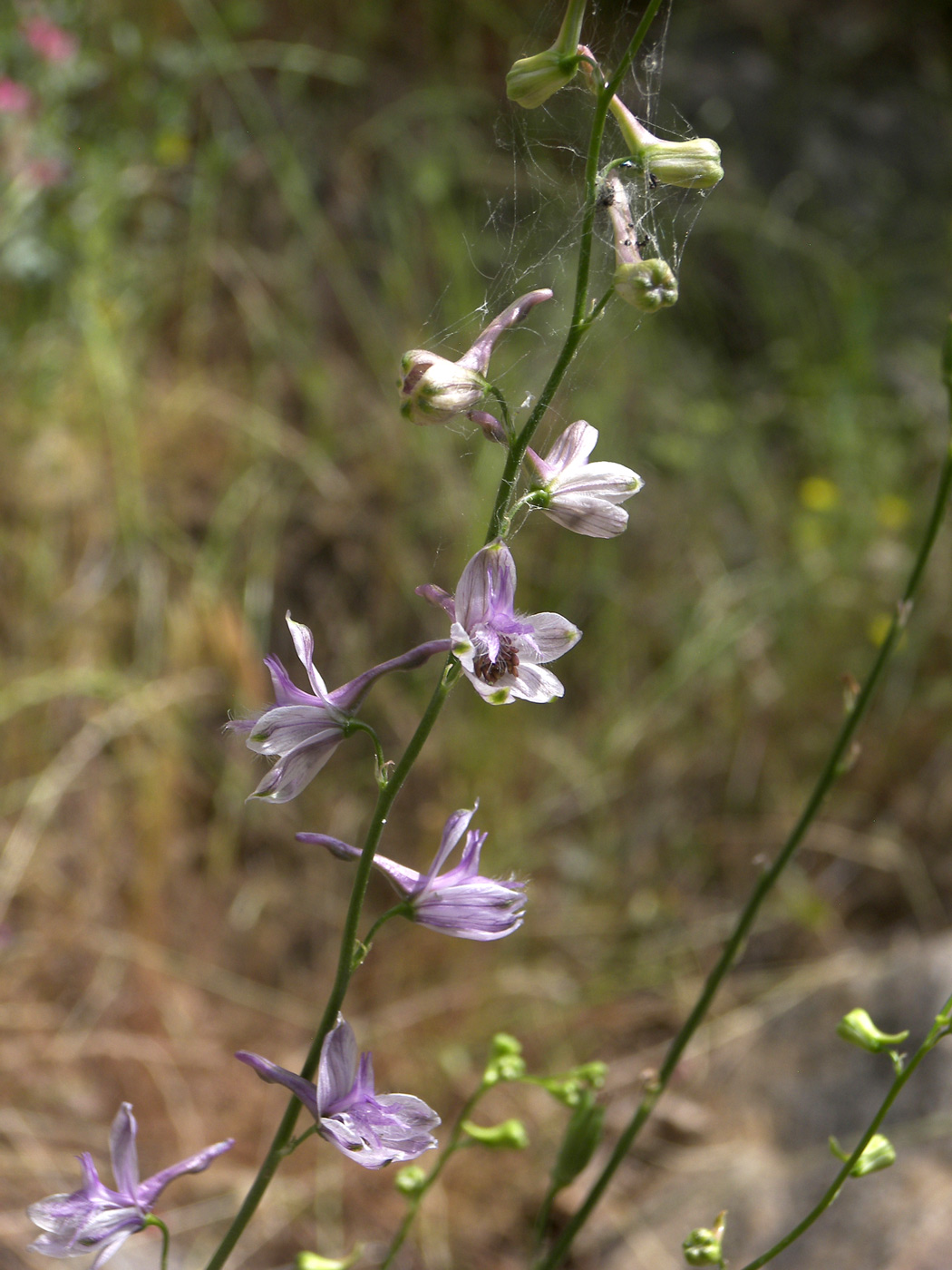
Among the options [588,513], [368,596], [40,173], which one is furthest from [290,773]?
[40,173]

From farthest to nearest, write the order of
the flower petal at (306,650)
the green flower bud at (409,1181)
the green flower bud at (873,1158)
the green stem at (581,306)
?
the green flower bud at (409,1181) < the green flower bud at (873,1158) < the flower petal at (306,650) < the green stem at (581,306)

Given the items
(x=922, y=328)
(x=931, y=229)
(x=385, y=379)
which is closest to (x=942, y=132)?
(x=931, y=229)

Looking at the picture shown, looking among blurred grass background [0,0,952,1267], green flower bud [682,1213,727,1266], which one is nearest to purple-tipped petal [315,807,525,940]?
green flower bud [682,1213,727,1266]

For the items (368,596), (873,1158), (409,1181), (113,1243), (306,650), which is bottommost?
(368,596)

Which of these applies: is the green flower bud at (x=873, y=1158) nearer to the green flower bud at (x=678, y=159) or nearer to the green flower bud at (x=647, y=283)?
the green flower bud at (x=647, y=283)

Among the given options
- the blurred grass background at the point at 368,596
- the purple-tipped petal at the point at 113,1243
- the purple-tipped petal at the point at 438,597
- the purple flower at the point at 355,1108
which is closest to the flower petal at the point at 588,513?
the purple-tipped petal at the point at 438,597

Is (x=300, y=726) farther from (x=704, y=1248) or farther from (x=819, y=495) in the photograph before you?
(x=819, y=495)
